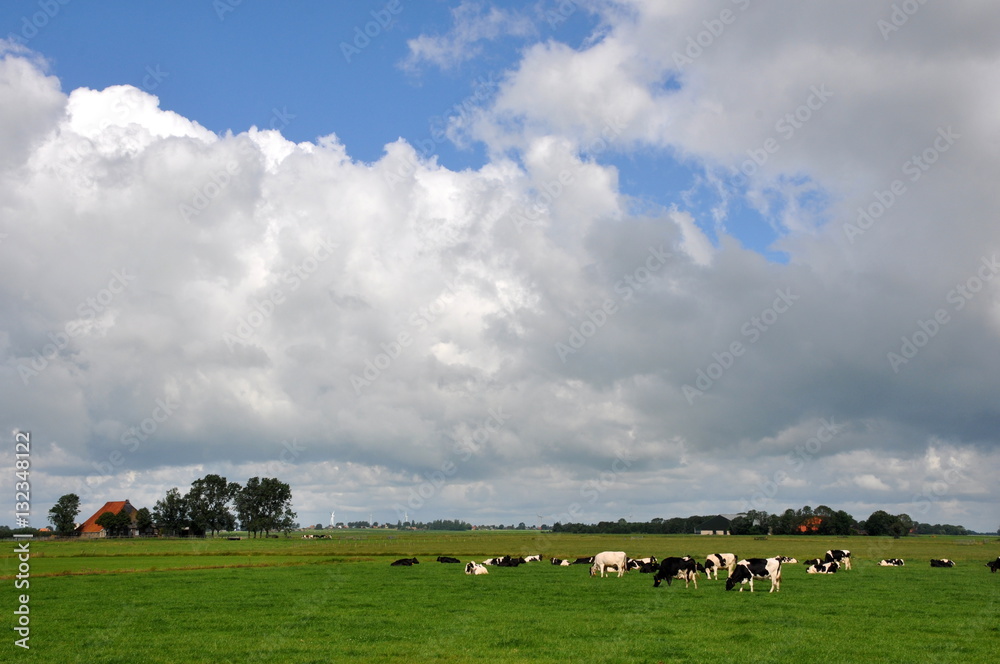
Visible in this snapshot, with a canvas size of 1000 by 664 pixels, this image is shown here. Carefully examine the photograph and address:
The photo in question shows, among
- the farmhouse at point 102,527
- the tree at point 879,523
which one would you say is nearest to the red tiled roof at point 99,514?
the farmhouse at point 102,527

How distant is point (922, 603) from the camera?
28125 millimetres

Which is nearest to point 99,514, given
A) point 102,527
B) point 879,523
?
point 102,527

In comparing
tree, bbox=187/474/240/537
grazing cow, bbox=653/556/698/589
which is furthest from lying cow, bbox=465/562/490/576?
tree, bbox=187/474/240/537

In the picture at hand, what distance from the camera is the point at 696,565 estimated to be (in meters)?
39.4

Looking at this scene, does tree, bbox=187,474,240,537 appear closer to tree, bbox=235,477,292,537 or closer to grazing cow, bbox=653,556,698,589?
tree, bbox=235,477,292,537

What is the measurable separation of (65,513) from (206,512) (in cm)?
3078

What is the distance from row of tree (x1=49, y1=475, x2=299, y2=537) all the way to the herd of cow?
138 meters

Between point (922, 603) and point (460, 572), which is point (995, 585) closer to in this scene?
point (922, 603)

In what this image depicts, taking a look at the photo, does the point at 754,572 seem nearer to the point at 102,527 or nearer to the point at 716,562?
the point at 716,562

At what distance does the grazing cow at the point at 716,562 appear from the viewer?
139 ft

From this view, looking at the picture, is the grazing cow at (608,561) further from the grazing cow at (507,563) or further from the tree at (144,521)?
the tree at (144,521)

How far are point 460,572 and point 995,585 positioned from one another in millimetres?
30899

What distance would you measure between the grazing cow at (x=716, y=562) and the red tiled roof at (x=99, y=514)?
178527mm

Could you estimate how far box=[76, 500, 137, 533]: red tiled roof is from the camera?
182 m
